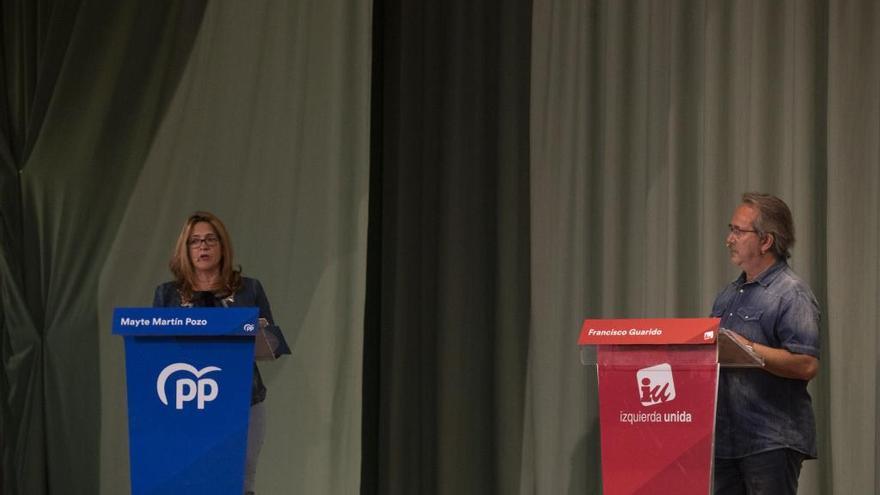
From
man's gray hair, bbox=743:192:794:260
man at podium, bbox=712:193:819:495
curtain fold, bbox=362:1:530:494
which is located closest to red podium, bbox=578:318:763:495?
man at podium, bbox=712:193:819:495

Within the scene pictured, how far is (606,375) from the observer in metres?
3.59

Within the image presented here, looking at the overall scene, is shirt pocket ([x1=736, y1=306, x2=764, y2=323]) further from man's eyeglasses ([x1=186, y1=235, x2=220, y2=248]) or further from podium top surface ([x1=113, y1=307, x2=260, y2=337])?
man's eyeglasses ([x1=186, y1=235, x2=220, y2=248])

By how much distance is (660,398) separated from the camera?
3531 millimetres

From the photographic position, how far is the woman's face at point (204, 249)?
176 inches

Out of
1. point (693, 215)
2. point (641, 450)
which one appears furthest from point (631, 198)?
point (641, 450)

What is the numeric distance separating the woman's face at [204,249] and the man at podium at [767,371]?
1.85 metres

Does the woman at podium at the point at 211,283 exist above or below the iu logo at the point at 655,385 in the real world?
above

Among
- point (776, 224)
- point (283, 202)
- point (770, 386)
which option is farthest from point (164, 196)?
point (770, 386)

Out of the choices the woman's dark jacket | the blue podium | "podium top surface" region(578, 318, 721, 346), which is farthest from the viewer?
the woman's dark jacket

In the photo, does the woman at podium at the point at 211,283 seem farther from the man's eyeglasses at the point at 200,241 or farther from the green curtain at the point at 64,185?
the green curtain at the point at 64,185

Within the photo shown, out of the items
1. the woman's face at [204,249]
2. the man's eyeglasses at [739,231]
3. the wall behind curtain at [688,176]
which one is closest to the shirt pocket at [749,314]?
the man's eyeglasses at [739,231]

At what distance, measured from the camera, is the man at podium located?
3.72 metres

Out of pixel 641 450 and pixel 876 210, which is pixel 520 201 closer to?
pixel 876 210

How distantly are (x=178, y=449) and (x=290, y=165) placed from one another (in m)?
2.36
